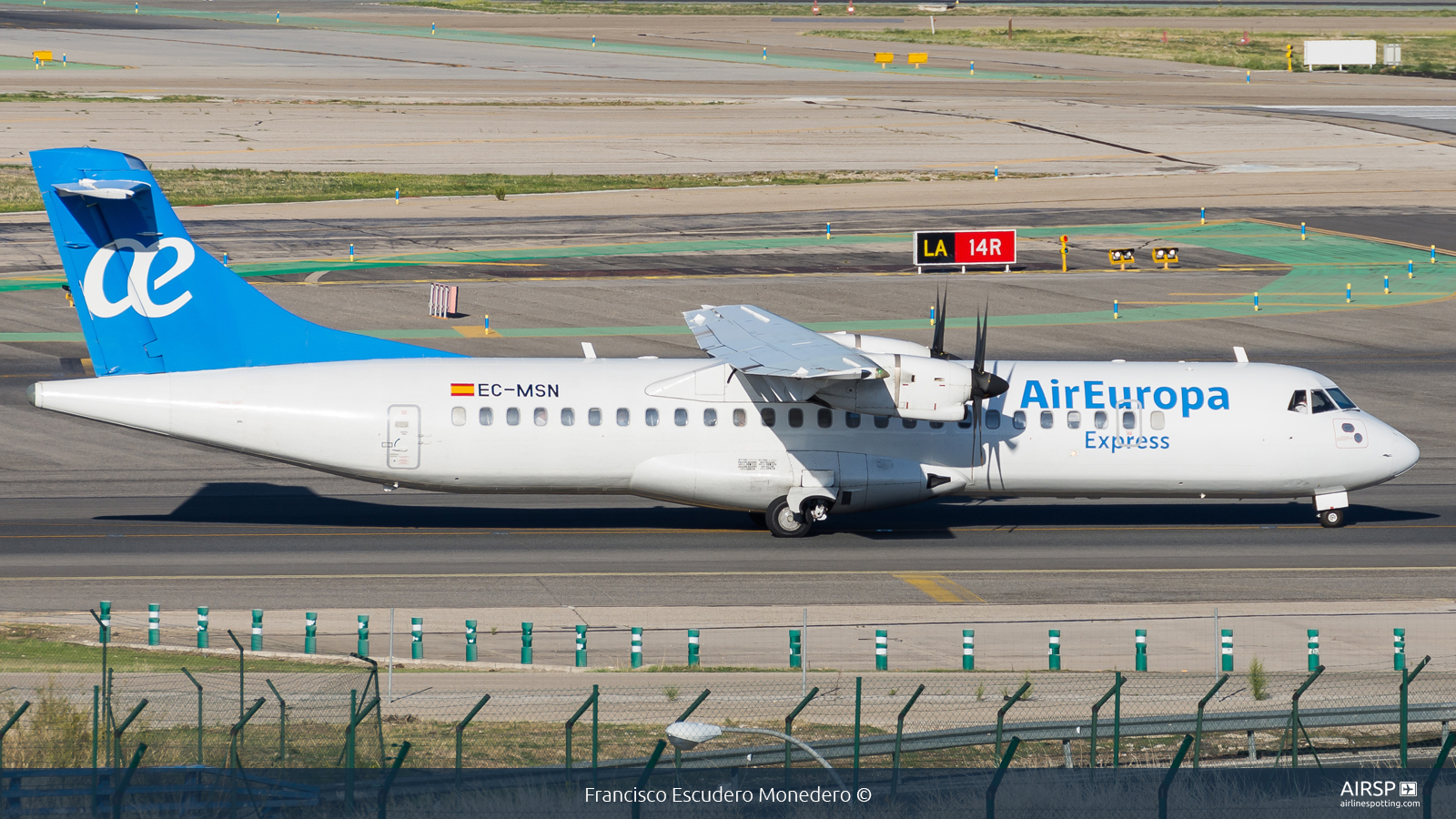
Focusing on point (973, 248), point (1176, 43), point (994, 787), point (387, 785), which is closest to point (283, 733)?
point (387, 785)

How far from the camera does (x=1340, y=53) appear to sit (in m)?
121

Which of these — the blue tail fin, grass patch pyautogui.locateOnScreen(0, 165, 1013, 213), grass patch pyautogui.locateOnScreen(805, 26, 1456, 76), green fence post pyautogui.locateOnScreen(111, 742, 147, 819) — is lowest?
green fence post pyautogui.locateOnScreen(111, 742, 147, 819)

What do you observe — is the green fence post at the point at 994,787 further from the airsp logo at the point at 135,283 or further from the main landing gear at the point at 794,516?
the airsp logo at the point at 135,283

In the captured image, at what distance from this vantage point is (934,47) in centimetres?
12988

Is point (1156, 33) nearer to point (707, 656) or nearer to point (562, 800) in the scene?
point (707, 656)

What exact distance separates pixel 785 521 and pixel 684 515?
3477 millimetres

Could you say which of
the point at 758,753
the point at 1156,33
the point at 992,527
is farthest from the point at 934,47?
the point at 758,753

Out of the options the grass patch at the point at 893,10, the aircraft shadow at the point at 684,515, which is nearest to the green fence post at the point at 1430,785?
the aircraft shadow at the point at 684,515

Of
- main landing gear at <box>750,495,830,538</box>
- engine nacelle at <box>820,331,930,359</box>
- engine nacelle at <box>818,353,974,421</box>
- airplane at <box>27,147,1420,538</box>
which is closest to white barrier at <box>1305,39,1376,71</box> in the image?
airplane at <box>27,147,1420,538</box>

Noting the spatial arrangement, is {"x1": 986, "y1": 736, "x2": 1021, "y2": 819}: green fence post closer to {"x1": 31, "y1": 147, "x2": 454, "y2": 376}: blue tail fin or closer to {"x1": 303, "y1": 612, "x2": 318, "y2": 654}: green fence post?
{"x1": 303, "y1": 612, "x2": 318, "y2": 654}: green fence post

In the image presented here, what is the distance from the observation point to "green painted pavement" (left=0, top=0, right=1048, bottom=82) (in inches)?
4606

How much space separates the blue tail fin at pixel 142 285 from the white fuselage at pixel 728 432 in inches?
22.8

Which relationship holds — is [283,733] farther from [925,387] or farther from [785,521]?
[785,521]

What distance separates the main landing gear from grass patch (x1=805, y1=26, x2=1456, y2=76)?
102 m
